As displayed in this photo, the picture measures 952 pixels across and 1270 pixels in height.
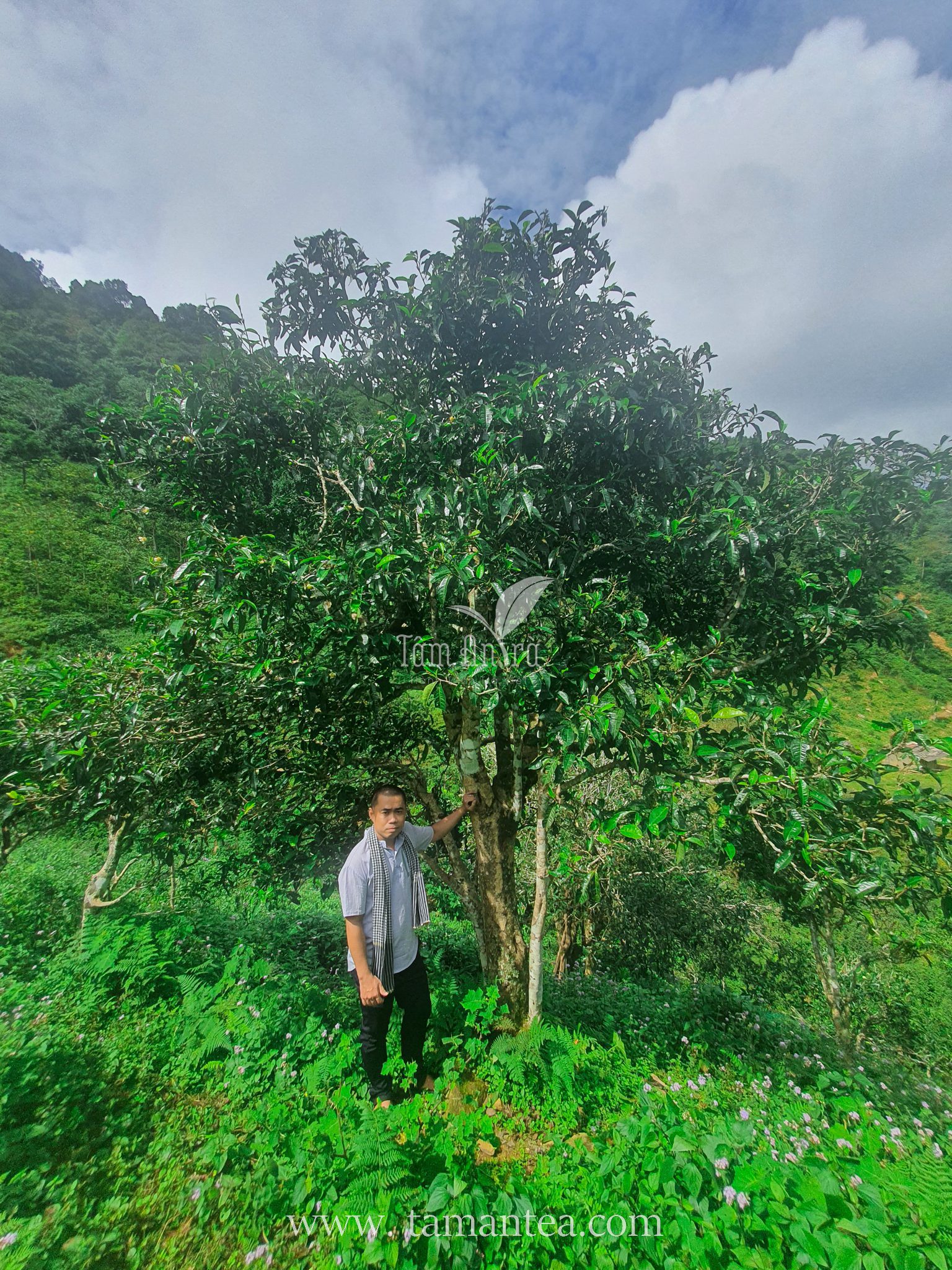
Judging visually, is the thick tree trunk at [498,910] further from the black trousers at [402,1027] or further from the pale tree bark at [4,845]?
the pale tree bark at [4,845]

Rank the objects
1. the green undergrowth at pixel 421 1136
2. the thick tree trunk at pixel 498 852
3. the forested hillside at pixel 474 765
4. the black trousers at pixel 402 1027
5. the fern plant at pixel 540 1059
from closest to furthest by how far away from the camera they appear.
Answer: the green undergrowth at pixel 421 1136
the forested hillside at pixel 474 765
the black trousers at pixel 402 1027
the fern plant at pixel 540 1059
the thick tree trunk at pixel 498 852

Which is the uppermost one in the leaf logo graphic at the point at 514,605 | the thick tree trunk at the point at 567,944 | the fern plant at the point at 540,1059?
the leaf logo graphic at the point at 514,605

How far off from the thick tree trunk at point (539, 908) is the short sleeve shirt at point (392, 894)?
86 cm

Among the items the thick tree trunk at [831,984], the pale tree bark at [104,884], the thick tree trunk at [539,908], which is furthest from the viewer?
the pale tree bark at [104,884]

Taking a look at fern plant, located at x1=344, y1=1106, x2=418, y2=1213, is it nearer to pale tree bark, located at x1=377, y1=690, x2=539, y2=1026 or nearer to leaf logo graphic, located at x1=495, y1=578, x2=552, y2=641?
pale tree bark, located at x1=377, y1=690, x2=539, y2=1026

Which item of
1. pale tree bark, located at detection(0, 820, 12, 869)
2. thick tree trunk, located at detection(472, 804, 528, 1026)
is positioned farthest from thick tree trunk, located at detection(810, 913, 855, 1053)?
pale tree bark, located at detection(0, 820, 12, 869)

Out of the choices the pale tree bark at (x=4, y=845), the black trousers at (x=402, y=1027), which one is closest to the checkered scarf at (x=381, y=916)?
the black trousers at (x=402, y=1027)

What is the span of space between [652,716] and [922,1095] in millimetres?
5465

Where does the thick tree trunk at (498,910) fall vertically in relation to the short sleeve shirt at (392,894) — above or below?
below

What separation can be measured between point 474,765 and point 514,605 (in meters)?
1.38

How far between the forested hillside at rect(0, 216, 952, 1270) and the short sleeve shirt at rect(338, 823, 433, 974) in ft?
2.41

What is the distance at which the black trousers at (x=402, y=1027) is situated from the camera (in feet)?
9.59

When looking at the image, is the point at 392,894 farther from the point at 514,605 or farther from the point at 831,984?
the point at 831,984

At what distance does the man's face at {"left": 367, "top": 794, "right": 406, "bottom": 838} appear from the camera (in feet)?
9.64
